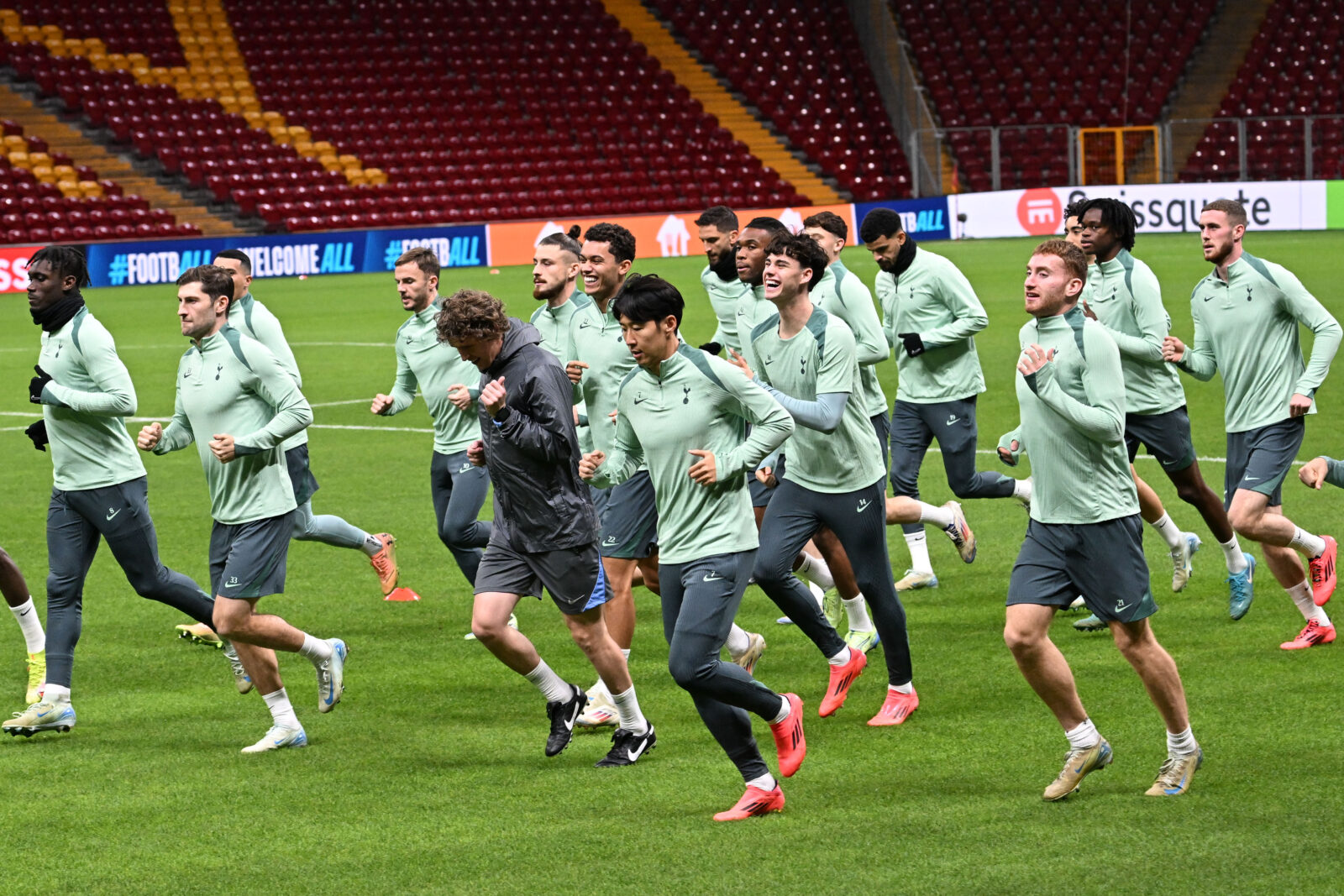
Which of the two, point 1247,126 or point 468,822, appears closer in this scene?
point 468,822

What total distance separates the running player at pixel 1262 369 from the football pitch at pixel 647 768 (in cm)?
53

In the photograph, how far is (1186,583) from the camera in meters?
10.3

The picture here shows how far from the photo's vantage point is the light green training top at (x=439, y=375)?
971cm

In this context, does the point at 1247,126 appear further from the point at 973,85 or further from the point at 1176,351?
the point at 1176,351

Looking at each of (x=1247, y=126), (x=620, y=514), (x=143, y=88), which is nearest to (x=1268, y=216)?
(x=1247, y=126)

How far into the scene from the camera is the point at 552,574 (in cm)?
714

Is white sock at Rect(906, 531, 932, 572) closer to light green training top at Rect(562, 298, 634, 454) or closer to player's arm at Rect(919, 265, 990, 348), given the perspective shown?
player's arm at Rect(919, 265, 990, 348)

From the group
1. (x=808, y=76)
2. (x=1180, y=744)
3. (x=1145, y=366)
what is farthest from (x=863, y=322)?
(x=808, y=76)

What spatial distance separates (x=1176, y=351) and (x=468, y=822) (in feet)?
14.7

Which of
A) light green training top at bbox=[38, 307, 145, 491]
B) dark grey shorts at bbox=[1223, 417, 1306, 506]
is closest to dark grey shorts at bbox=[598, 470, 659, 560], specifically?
light green training top at bbox=[38, 307, 145, 491]

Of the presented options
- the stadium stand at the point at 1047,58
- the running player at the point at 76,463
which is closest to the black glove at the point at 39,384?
the running player at the point at 76,463

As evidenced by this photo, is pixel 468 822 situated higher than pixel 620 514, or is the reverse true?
pixel 620 514

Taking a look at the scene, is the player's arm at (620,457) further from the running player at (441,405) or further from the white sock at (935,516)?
the white sock at (935,516)

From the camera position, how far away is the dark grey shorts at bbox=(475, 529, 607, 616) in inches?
281
